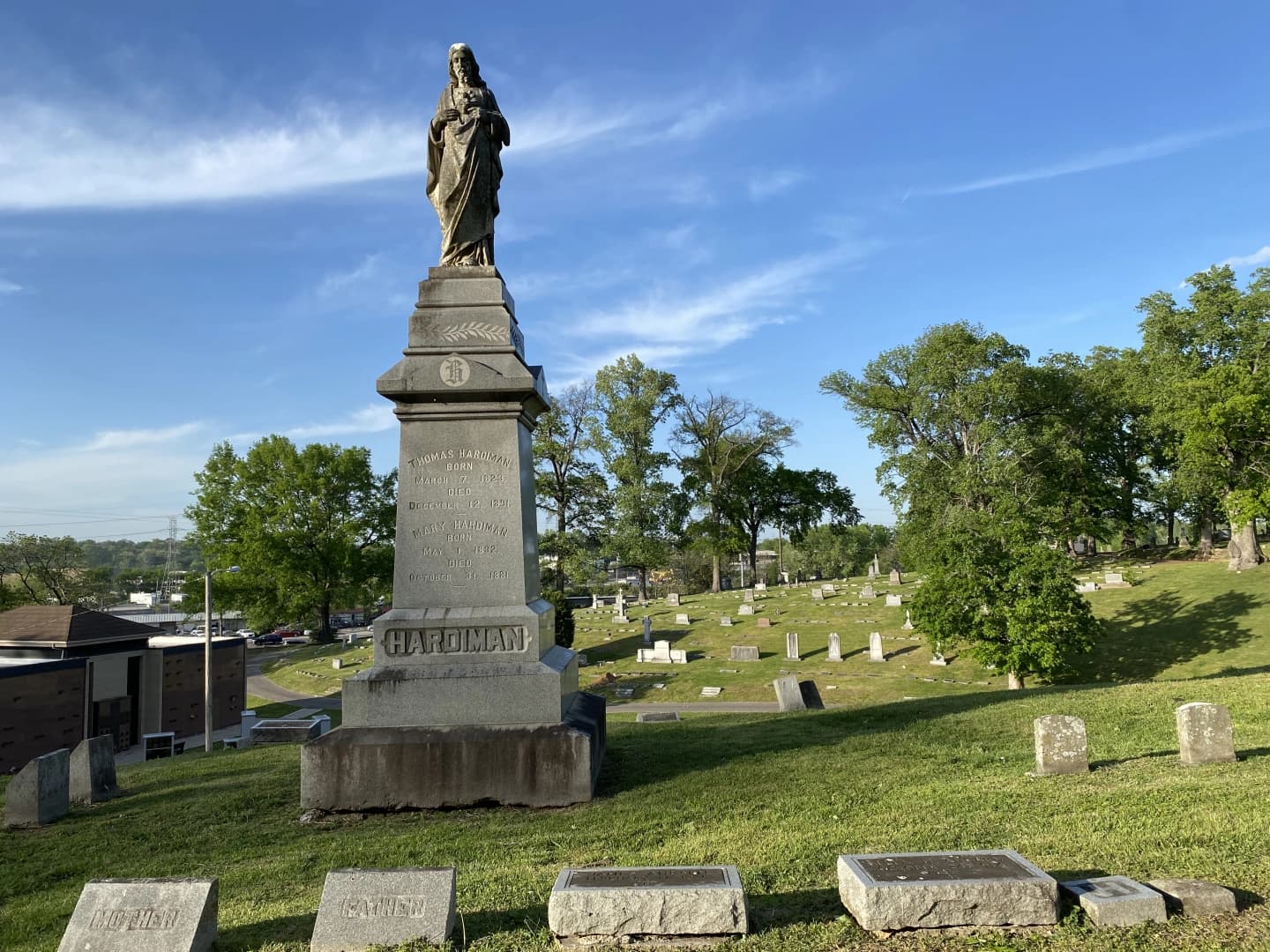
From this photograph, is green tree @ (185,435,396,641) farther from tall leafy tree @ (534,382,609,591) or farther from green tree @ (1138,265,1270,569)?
green tree @ (1138,265,1270,569)

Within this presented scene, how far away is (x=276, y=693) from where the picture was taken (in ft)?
125

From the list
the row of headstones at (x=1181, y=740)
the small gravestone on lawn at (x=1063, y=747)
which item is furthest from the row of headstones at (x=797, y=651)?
the small gravestone on lawn at (x=1063, y=747)

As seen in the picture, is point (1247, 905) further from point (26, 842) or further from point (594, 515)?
point (594, 515)

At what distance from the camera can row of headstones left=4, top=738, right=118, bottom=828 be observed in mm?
7578

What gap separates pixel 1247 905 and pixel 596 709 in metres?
5.46

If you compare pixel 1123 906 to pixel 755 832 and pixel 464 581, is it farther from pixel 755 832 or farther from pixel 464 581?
pixel 464 581

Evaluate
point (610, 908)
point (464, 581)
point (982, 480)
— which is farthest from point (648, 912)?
point (982, 480)

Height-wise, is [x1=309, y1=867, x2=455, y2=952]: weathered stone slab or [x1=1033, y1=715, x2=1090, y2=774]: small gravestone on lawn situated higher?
[x1=309, y1=867, x2=455, y2=952]: weathered stone slab

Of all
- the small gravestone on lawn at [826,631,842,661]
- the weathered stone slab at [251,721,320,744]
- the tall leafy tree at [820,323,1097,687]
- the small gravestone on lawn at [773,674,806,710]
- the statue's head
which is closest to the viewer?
the statue's head

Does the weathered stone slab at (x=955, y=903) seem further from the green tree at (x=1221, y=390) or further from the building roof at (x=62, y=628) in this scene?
the green tree at (x=1221, y=390)

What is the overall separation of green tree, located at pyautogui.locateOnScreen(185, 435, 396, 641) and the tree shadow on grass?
37.6 m

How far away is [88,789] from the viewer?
8523 mm

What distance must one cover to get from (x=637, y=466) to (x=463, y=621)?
38474 millimetres

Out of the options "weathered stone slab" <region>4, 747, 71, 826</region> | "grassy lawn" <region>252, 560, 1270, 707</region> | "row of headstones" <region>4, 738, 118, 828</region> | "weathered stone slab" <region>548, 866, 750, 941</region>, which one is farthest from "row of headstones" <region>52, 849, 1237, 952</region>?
"grassy lawn" <region>252, 560, 1270, 707</region>
